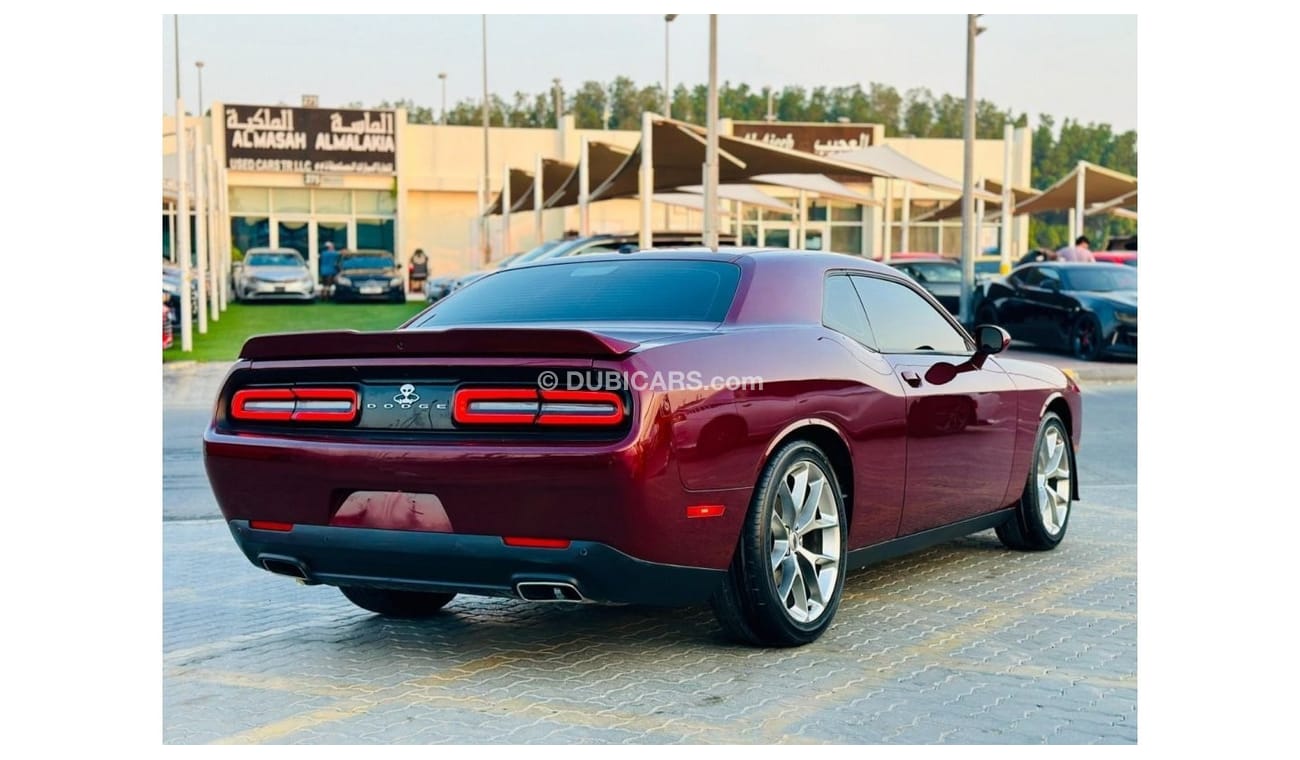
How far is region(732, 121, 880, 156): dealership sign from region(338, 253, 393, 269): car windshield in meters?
17.9

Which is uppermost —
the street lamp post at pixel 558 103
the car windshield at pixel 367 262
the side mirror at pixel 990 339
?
the street lamp post at pixel 558 103

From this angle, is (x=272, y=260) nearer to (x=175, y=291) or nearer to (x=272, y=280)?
(x=272, y=280)

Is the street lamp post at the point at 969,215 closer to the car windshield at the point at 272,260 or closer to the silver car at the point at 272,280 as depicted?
the silver car at the point at 272,280

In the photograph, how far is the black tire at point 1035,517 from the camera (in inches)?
291

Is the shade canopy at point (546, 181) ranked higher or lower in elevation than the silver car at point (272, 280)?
higher

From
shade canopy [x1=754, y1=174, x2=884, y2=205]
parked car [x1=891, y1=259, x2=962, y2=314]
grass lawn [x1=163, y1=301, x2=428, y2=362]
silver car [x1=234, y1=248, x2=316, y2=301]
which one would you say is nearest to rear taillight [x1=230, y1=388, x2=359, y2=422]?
grass lawn [x1=163, y1=301, x2=428, y2=362]

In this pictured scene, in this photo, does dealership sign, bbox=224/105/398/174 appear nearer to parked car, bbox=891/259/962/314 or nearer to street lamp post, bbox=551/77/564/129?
street lamp post, bbox=551/77/564/129

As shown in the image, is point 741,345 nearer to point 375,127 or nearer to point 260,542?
point 260,542

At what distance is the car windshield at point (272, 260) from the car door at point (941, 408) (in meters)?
33.4

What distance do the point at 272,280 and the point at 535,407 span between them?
3396cm

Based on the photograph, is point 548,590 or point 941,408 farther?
point 941,408

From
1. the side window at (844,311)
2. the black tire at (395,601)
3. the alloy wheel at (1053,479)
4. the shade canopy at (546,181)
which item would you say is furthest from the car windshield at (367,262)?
the side window at (844,311)

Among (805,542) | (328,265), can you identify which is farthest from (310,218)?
(805,542)

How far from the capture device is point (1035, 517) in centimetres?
743
